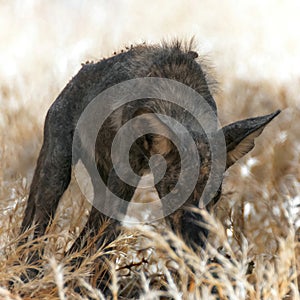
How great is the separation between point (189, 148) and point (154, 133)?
0.29m

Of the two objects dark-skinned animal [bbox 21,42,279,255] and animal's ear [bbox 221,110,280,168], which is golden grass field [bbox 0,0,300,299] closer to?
dark-skinned animal [bbox 21,42,279,255]

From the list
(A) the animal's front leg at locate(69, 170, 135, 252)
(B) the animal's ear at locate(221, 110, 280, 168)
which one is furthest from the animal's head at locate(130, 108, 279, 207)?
(A) the animal's front leg at locate(69, 170, 135, 252)

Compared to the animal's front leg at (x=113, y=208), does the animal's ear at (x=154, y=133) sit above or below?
above

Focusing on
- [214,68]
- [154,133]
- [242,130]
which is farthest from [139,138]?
[214,68]

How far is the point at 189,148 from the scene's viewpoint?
177 inches

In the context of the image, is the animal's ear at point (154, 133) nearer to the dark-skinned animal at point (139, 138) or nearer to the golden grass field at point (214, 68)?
the dark-skinned animal at point (139, 138)

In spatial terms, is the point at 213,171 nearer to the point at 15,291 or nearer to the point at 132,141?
→ the point at 132,141

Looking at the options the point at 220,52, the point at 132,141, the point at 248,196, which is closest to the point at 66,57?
the point at 220,52

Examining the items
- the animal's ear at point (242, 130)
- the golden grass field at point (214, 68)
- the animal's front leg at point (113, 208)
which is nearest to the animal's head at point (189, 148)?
the animal's ear at point (242, 130)

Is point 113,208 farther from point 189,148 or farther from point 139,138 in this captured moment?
point 189,148

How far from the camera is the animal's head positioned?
445 cm

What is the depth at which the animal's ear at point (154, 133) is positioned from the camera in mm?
4555

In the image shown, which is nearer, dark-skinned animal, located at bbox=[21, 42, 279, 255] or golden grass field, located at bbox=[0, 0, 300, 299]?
dark-skinned animal, located at bbox=[21, 42, 279, 255]

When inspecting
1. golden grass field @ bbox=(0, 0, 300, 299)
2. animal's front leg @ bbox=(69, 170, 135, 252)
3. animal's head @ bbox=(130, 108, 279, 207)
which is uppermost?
golden grass field @ bbox=(0, 0, 300, 299)
